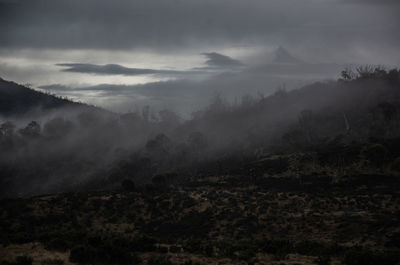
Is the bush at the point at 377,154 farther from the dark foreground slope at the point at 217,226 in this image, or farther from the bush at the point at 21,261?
the bush at the point at 21,261

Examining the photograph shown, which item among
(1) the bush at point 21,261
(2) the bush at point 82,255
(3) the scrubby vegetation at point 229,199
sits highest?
(1) the bush at point 21,261

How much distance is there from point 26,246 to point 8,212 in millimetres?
29382

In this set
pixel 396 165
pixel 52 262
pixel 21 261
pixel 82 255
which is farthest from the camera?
pixel 396 165

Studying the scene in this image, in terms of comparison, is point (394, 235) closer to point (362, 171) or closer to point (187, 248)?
point (187, 248)

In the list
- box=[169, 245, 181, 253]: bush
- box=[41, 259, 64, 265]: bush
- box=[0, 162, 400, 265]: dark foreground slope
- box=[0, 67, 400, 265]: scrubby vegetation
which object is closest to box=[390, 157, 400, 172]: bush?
box=[0, 67, 400, 265]: scrubby vegetation

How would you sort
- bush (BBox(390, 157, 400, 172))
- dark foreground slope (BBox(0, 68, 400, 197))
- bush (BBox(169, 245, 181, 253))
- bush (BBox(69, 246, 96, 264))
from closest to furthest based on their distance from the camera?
bush (BBox(69, 246, 96, 264)) → bush (BBox(169, 245, 181, 253)) → bush (BBox(390, 157, 400, 172)) → dark foreground slope (BBox(0, 68, 400, 197))

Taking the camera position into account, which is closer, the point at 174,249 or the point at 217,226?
the point at 174,249

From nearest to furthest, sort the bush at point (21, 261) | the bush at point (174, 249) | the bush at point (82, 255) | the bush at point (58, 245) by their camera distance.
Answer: the bush at point (21, 261) → the bush at point (82, 255) → the bush at point (58, 245) → the bush at point (174, 249)

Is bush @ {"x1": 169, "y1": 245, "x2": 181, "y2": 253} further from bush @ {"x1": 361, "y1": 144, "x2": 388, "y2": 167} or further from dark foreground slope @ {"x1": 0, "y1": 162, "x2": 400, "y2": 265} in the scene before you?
bush @ {"x1": 361, "y1": 144, "x2": 388, "y2": 167}

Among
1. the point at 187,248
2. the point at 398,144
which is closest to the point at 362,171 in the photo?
the point at 398,144

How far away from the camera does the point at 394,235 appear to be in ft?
101

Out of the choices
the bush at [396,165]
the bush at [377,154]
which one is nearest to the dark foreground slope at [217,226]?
the bush at [396,165]

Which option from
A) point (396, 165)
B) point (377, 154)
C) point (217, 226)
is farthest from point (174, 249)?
point (377, 154)

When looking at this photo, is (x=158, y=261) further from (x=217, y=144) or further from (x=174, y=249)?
(x=217, y=144)
